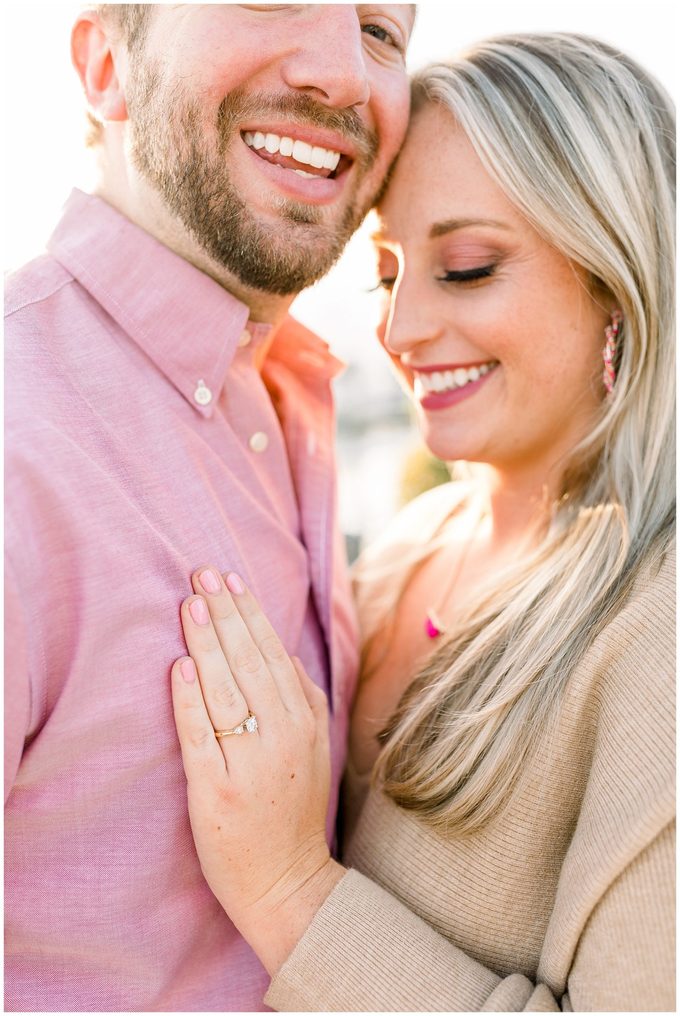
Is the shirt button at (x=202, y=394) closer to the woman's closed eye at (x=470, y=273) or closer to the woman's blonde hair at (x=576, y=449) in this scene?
the woman's closed eye at (x=470, y=273)

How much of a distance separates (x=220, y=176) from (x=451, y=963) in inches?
66.6

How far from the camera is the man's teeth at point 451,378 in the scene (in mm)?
2236

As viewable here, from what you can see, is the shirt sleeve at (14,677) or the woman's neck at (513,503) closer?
the shirt sleeve at (14,677)

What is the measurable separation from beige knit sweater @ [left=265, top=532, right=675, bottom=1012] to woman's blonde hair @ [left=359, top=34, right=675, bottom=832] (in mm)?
69

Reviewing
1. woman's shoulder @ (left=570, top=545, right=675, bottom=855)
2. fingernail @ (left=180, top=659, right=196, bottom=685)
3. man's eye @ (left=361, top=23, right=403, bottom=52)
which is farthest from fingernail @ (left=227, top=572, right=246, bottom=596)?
man's eye @ (left=361, top=23, right=403, bottom=52)

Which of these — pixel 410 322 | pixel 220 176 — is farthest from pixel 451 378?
pixel 220 176

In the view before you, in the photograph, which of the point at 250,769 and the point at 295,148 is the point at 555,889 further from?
the point at 295,148

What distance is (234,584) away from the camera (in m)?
1.72

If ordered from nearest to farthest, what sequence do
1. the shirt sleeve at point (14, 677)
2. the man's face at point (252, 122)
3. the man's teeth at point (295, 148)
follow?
the shirt sleeve at point (14, 677) < the man's face at point (252, 122) < the man's teeth at point (295, 148)

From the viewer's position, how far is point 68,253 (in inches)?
71.0

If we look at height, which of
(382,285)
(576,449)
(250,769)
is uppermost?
(382,285)

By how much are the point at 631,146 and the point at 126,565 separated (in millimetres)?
1556

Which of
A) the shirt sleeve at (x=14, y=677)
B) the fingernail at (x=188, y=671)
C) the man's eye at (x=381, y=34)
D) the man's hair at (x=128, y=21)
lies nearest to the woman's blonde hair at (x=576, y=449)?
the man's eye at (x=381, y=34)

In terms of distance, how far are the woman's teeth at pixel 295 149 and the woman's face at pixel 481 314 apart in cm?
24
